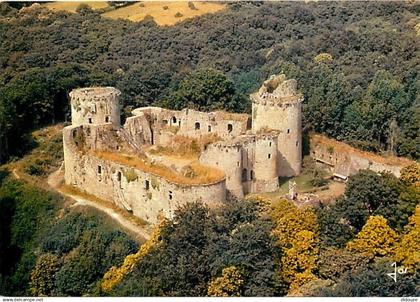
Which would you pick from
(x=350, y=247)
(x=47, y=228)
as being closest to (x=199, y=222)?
(x=350, y=247)

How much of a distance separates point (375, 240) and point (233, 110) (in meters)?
18.6

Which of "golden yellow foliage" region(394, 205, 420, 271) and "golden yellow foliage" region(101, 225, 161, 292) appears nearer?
"golden yellow foliage" region(394, 205, 420, 271)

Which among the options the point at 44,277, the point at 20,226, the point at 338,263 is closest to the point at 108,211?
the point at 20,226

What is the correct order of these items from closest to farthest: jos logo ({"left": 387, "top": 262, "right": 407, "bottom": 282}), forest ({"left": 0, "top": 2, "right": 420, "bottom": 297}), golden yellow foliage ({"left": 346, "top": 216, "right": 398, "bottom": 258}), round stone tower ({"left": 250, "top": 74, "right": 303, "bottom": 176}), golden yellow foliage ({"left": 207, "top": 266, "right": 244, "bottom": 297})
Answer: jos logo ({"left": 387, "top": 262, "right": 407, "bottom": 282})
golden yellow foliage ({"left": 207, "top": 266, "right": 244, "bottom": 297})
forest ({"left": 0, "top": 2, "right": 420, "bottom": 297})
golden yellow foliage ({"left": 346, "top": 216, "right": 398, "bottom": 258})
round stone tower ({"left": 250, "top": 74, "right": 303, "bottom": 176})

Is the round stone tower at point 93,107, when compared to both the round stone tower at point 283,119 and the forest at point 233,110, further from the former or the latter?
the round stone tower at point 283,119

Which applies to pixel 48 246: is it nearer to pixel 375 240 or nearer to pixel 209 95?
pixel 375 240

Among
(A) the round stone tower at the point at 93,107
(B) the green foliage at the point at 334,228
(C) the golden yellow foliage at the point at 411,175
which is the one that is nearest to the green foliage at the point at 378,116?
(C) the golden yellow foliage at the point at 411,175

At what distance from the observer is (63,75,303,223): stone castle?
40.9 meters

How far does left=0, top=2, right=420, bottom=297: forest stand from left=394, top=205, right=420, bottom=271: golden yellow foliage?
0.06 meters

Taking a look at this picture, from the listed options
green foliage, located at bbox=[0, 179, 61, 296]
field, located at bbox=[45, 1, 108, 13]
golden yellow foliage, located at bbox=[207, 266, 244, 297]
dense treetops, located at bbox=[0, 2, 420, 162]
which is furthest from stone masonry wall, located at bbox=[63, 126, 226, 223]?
field, located at bbox=[45, 1, 108, 13]

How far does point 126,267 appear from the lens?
1492 inches

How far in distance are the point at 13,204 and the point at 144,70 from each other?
18.0m

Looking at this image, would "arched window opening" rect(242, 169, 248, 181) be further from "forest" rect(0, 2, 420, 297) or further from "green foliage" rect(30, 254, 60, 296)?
"green foliage" rect(30, 254, 60, 296)

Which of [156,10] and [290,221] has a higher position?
[156,10]
